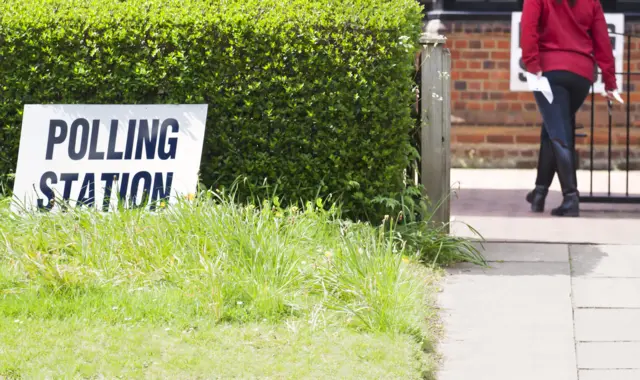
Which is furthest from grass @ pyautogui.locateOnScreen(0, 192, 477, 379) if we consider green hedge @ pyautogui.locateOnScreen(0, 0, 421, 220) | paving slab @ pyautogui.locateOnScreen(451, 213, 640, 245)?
paving slab @ pyautogui.locateOnScreen(451, 213, 640, 245)

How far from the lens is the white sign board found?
37.8 feet

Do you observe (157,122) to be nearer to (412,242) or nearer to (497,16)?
(412,242)

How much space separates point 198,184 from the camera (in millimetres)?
7172

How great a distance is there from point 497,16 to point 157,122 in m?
5.26

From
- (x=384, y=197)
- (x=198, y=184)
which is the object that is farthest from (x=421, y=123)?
(x=198, y=184)

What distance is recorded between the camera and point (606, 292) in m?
6.43

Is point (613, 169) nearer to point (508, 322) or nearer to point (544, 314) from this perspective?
point (544, 314)

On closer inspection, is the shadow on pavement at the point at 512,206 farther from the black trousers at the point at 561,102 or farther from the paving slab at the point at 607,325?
the paving slab at the point at 607,325

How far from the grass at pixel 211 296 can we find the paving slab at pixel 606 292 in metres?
0.77

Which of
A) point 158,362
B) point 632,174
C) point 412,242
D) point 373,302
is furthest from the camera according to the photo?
point 632,174

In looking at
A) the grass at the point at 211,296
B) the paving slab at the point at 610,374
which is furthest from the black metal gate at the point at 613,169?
the paving slab at the point at 610,374

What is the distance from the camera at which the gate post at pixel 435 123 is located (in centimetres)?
744

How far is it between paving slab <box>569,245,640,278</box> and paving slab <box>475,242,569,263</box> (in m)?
0.08

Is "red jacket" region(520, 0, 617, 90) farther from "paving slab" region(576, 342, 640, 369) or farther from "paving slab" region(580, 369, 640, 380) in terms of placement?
"paving slab" region(580, 369, 640, 380)
